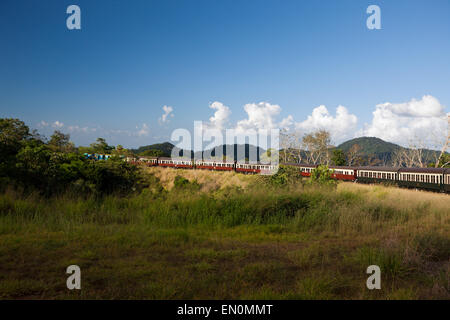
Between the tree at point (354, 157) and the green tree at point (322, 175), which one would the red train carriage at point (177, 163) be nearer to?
the green tree at point (322, 175)

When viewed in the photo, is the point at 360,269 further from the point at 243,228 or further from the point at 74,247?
the point at 74,247

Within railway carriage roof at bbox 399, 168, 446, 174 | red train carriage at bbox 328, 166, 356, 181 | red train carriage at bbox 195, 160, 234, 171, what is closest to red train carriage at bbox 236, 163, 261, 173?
red train carriage at bbox 195, 160, 234, 171

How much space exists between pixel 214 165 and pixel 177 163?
662 cm

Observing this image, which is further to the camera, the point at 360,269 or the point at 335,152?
the point at 335,152

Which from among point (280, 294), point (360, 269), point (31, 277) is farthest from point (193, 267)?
point (360, 269)

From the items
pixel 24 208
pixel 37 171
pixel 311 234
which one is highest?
pixel 37 171

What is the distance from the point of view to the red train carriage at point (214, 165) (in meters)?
36.1

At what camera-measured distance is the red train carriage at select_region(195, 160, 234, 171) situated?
118ft

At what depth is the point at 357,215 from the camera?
6512 millimetres

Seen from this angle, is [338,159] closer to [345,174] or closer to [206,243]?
[345,174]

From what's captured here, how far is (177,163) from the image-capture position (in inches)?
1628

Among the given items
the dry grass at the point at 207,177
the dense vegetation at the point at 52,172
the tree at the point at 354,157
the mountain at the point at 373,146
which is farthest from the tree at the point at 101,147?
the mountain at the point at 373,146

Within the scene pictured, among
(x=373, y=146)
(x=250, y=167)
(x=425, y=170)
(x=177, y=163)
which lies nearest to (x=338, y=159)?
(x=250, y=167)
